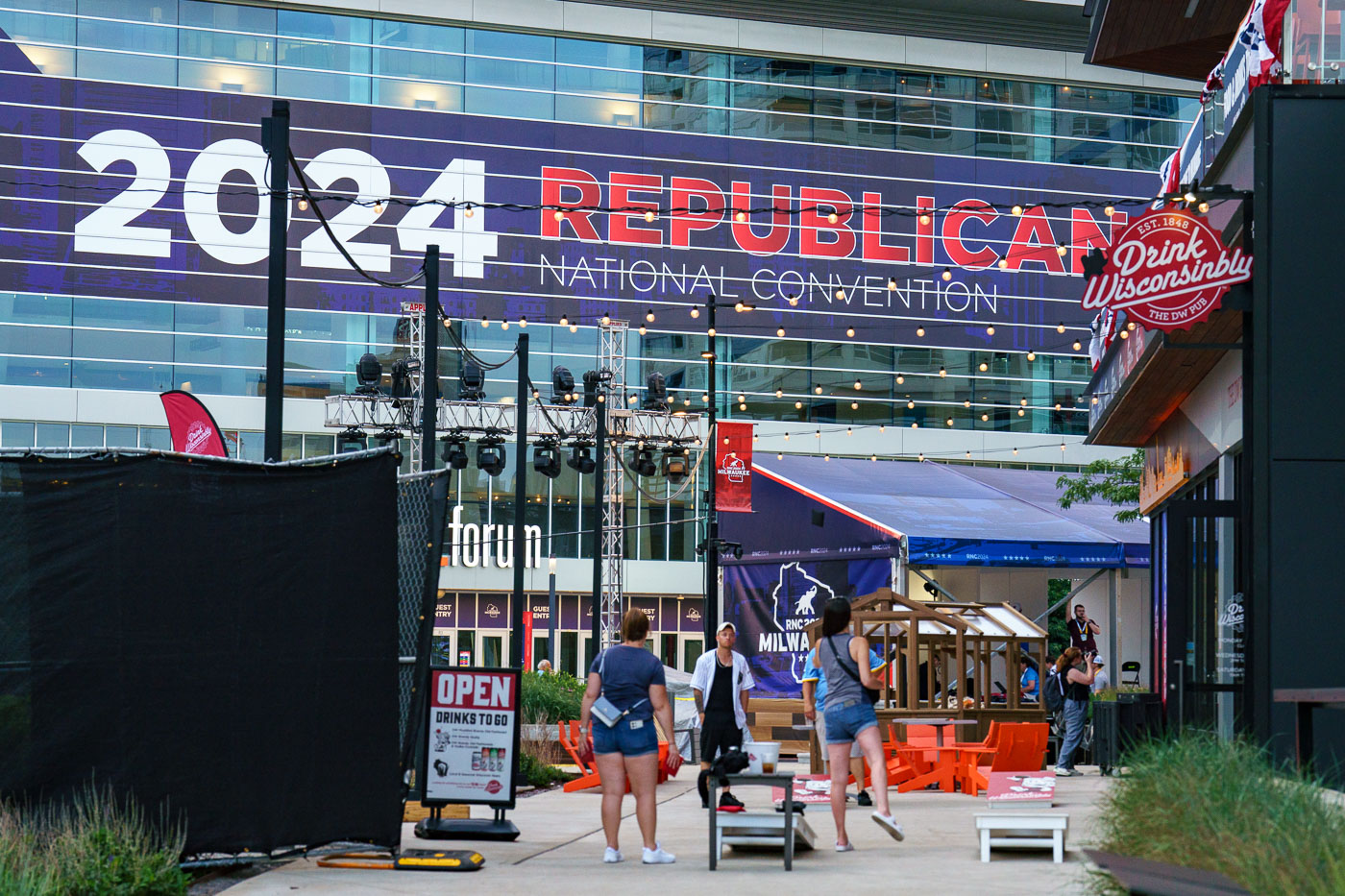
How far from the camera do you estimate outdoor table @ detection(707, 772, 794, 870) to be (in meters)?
10.6

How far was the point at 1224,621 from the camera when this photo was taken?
53.9 ft

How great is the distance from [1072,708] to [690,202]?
3246 centimetres

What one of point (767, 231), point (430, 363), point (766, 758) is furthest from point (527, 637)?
point (766, 758)

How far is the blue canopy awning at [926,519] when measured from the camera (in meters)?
27.5

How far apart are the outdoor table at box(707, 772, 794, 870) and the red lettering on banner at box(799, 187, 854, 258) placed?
42866 mm

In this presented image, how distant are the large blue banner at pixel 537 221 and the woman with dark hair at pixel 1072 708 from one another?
2631 cm

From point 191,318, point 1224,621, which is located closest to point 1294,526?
point 1224,621

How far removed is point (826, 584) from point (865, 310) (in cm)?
2494

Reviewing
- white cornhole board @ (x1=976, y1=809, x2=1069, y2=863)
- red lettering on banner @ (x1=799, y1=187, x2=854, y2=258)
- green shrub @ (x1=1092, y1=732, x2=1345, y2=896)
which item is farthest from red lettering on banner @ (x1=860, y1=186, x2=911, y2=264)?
green shrub @ (x1=1092, y1=732, x2=1345, y2=896)

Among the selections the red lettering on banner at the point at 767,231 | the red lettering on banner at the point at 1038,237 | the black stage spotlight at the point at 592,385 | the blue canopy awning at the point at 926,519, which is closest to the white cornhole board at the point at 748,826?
the blue canopy awning at the point at 926,519

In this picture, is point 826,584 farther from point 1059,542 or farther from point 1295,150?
point 1295,150


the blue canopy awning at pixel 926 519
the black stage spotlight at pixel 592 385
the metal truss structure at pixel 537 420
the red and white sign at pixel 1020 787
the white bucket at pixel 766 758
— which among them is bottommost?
the red and white sign at pixel 1020 787

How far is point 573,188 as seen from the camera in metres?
51.4

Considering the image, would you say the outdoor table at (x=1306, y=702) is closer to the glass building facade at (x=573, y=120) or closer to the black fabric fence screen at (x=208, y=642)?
the black fabric fence screen at (x=208, y=642)
